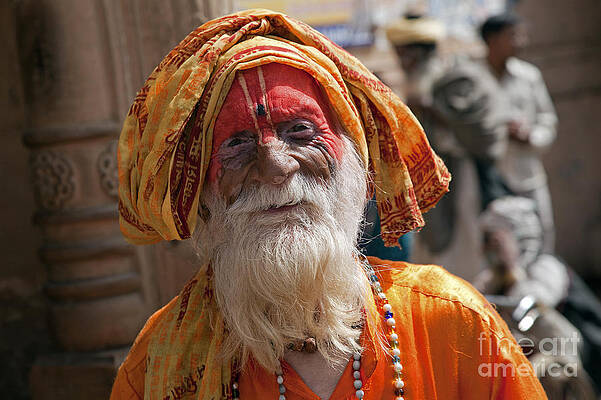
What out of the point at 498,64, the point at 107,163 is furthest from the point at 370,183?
the point at 498,64

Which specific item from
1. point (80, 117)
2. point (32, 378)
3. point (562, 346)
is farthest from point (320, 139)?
point (562, 346)

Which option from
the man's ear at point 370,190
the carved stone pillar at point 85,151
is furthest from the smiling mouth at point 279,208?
the carved stone pillar at point 85,151

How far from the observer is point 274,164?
1.96 m

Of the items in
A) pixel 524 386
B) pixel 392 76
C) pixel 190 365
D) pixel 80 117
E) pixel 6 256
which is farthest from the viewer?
pixel 392 76

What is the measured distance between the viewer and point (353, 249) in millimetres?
2100

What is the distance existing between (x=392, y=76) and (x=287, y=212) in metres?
7.23

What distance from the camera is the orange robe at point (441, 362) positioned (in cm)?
193

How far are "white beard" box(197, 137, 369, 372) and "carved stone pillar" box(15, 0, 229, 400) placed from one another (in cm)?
104

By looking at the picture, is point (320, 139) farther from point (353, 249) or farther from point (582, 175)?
point (582, 175)

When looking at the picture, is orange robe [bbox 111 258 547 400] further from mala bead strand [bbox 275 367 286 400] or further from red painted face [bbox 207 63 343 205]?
red painted face [bbox 207 63 343 205]

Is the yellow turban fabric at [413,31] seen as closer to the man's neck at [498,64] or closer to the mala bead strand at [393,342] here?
the man's neck at [498,64]

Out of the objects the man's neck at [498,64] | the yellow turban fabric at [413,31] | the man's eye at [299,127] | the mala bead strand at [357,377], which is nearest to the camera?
the mala bead strand at [357,377]

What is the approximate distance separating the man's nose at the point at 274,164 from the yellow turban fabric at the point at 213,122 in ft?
0.54

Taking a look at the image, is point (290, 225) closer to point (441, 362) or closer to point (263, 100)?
point (263, 100)
